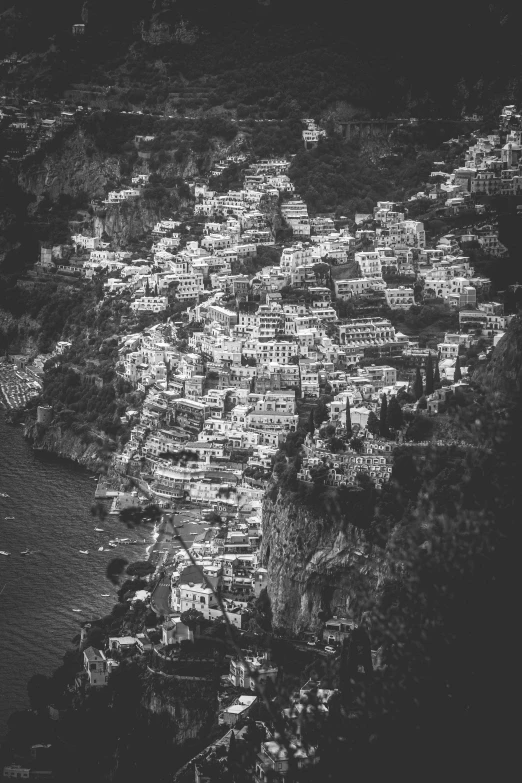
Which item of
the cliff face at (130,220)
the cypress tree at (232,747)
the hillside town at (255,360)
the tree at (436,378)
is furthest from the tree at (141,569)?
the cliff face at (130,220)

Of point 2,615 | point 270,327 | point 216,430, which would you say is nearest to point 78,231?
point 270,327

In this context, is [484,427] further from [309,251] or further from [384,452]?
[309,251]

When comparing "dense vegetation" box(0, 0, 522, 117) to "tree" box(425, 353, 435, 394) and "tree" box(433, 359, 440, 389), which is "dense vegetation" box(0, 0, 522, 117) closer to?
"tree" box(433, 359, 440, 389)

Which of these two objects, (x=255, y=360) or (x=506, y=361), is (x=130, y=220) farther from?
(x=506, y=361)

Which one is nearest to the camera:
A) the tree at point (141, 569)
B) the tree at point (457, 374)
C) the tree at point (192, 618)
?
the tree at point (192, 618)

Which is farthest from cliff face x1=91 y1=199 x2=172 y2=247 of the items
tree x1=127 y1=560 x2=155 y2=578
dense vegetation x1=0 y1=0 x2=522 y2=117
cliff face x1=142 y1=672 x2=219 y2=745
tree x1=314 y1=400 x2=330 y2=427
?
cliff face x1=142 y1=672 x2=219 y2=745

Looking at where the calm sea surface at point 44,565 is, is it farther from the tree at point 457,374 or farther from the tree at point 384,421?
the tree at point 457,374

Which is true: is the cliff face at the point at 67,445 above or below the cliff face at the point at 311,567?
above

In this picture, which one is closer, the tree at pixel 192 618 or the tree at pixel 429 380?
the tree at pixel 192 618
